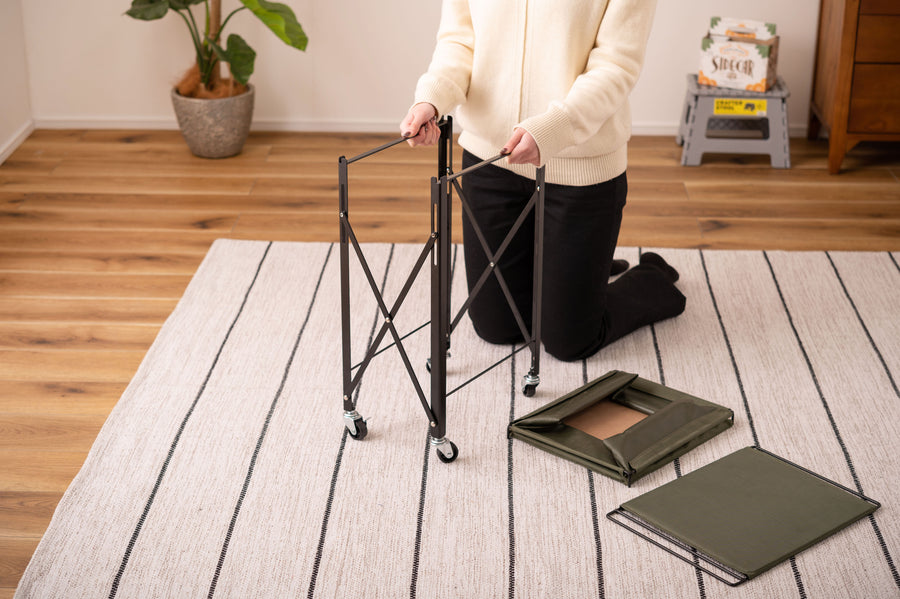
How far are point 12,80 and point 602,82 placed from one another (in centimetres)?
263

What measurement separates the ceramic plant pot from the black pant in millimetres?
1496

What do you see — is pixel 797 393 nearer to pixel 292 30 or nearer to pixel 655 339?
pixel 655 339

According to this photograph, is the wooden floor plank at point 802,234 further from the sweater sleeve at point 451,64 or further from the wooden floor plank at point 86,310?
the wooden floor plank at point 86,310

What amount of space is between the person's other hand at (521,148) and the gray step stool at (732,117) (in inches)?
70.7

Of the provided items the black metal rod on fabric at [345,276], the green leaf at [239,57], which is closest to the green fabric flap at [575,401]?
the black metal rod on fabric at [345,276]

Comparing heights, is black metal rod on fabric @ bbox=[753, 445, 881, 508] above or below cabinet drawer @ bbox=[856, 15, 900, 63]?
below

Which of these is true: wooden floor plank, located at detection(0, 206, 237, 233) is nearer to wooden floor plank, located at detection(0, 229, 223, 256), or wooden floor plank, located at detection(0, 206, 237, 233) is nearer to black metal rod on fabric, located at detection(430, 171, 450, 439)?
wooden floor plank, located at detection(0, 229, 223, 256)

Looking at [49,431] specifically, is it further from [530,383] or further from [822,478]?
[822,478]

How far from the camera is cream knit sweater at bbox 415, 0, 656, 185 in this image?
6.18 feet

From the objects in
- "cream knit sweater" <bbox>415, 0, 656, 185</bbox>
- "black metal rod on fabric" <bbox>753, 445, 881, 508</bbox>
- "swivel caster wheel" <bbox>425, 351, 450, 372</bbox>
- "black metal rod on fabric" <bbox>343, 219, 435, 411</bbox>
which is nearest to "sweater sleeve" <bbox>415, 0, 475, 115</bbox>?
"cream knit sweater" <bbox>415, 0, 656, 185</bbox>

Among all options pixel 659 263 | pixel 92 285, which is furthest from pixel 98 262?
pixel 659 263

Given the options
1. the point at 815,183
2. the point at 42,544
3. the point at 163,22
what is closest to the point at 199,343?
the point at 42,544

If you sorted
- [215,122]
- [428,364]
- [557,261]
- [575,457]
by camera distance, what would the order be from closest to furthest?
1. [575,457]
2. [557,261]
3. [428,364]
4. [215,122]

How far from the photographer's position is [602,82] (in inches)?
74.3
